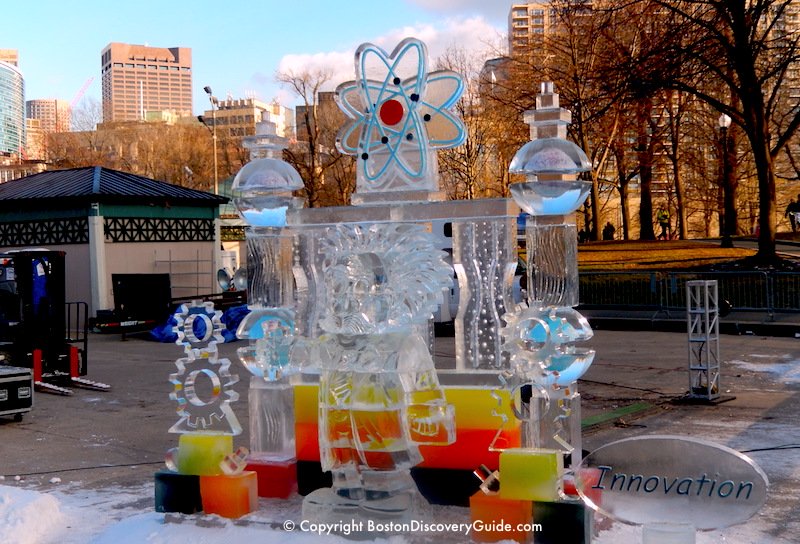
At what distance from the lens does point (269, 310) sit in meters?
Answer: 7.36

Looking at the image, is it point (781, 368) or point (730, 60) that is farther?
point (730, 60)

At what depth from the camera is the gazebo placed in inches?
982

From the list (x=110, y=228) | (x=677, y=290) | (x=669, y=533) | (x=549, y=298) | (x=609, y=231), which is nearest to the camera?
(x=669, y=533)

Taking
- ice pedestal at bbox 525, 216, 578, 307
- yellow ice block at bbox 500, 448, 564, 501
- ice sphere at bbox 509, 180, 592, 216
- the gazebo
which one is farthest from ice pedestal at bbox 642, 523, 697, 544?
the gazebo

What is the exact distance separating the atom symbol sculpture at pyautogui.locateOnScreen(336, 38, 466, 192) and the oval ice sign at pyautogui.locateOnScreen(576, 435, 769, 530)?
269 cm

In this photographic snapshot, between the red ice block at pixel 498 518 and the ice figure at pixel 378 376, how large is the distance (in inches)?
18.2

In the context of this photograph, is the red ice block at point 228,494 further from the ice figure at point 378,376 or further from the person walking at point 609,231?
the person walking at point 609,231

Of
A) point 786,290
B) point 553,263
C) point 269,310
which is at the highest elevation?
point 553,263

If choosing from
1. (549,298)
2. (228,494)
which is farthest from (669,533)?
(228,494)

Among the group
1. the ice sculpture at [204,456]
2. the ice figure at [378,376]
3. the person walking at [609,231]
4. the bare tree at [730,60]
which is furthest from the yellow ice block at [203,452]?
the person walking at [609,231]

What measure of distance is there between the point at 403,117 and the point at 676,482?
3.40 meters

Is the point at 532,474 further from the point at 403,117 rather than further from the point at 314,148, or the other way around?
the point at 314,148

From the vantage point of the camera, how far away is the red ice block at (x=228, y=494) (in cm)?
658

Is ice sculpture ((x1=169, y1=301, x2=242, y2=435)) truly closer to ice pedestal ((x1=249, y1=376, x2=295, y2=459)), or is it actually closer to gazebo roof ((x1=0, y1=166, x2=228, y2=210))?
ice pedestal ((x1=249, y1=376, x2=295, y2=459))
